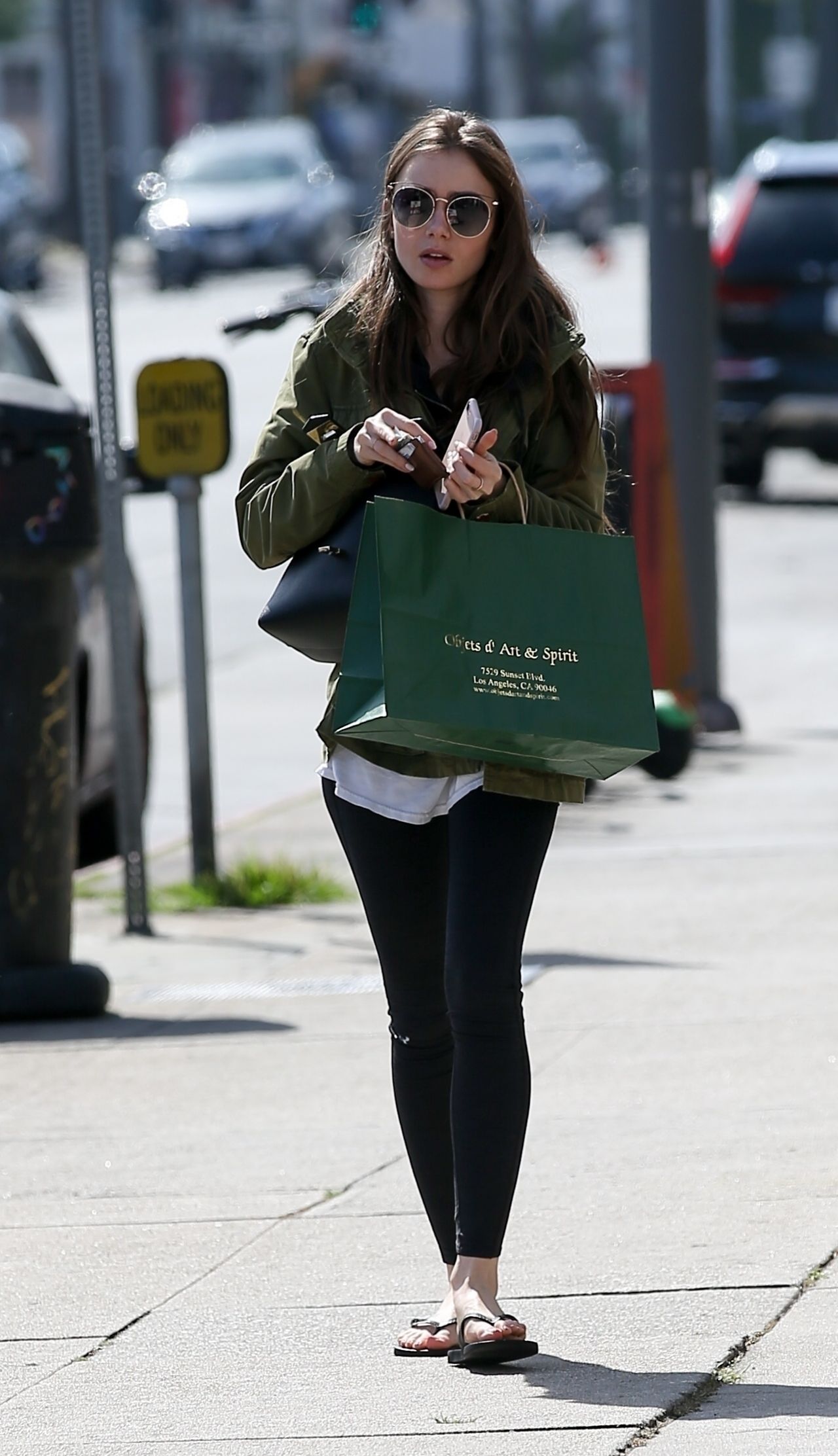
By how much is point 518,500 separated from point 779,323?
11.8m

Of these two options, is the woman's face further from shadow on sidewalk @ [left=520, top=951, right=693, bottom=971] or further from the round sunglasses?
shadow on sidewalk @ [left=520, top=951, right=693, bottom=971]

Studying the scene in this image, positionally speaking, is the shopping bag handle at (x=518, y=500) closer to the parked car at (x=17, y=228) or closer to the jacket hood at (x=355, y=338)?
the jacket hood at (x=355, y=338)

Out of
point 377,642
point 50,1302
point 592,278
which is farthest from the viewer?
point 592,278

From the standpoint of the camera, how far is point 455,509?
3816 millimetres

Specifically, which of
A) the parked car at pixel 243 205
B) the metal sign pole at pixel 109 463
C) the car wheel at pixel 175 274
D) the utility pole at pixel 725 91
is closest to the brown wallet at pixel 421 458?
the metal sign pole at pixel 109 463

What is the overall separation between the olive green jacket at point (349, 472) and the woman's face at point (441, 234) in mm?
128

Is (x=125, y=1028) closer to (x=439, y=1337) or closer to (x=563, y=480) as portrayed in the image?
(x=439, y=1337)

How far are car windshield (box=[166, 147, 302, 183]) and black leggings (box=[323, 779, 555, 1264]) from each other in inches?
1247

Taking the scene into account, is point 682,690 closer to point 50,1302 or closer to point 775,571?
point 775,571

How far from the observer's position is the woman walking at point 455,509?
152 inches

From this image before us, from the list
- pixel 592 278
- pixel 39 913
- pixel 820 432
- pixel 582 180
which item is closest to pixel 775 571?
pixel 820 432

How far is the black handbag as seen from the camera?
12.6ft

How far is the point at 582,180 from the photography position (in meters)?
40.6

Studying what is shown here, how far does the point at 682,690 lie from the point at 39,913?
385 centimetres
